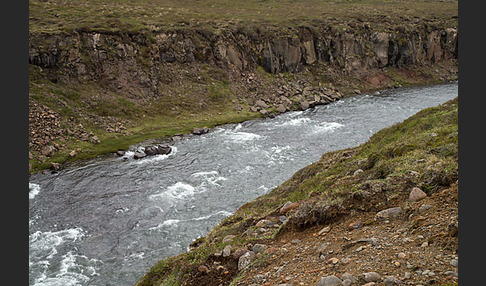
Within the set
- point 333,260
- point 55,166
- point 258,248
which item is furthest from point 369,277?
point 55,166

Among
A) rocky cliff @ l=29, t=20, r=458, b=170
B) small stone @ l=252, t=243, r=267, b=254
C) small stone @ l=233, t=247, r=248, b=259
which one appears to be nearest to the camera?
small stone @ l=252, t=243, r=267, b=254

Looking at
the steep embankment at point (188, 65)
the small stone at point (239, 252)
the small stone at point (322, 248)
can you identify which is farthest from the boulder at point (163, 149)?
the small stone at point (322, 248)

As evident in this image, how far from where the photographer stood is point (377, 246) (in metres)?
10.2

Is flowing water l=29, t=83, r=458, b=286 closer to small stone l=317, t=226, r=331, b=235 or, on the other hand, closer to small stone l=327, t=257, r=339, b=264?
small stone l=317, t=226, r=331, b=235

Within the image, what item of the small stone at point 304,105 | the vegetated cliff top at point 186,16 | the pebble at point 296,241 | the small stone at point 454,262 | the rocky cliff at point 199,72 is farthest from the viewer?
the small stone at point 304,105

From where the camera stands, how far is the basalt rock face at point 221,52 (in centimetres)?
6000

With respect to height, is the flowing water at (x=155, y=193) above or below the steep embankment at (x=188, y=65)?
below

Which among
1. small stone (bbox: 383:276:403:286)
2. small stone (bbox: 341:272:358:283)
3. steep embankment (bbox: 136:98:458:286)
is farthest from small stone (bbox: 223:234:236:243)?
small stone (bbox: 383:276:403:286)

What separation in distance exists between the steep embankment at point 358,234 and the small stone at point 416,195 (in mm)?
36

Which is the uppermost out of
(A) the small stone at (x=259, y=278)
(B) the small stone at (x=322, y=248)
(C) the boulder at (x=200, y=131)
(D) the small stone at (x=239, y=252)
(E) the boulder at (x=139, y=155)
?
(B) the small stone at (x=322, y=248)

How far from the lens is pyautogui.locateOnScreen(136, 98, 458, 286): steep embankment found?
8852 mm

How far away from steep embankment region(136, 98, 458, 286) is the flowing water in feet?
32.7

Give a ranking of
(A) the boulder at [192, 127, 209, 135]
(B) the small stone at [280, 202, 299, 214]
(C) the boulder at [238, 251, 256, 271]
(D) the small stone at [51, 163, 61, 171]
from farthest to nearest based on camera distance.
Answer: (A) the boulder at [192, 127, 209, 135]
(D) the small stone at [51, 163, 61, 171]
(B) the small stone at [280, 202, 299, 214]
(C) the boulder at [238, 251, 256, 271]

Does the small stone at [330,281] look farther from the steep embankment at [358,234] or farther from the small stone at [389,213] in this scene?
the small stone at [389,213]
